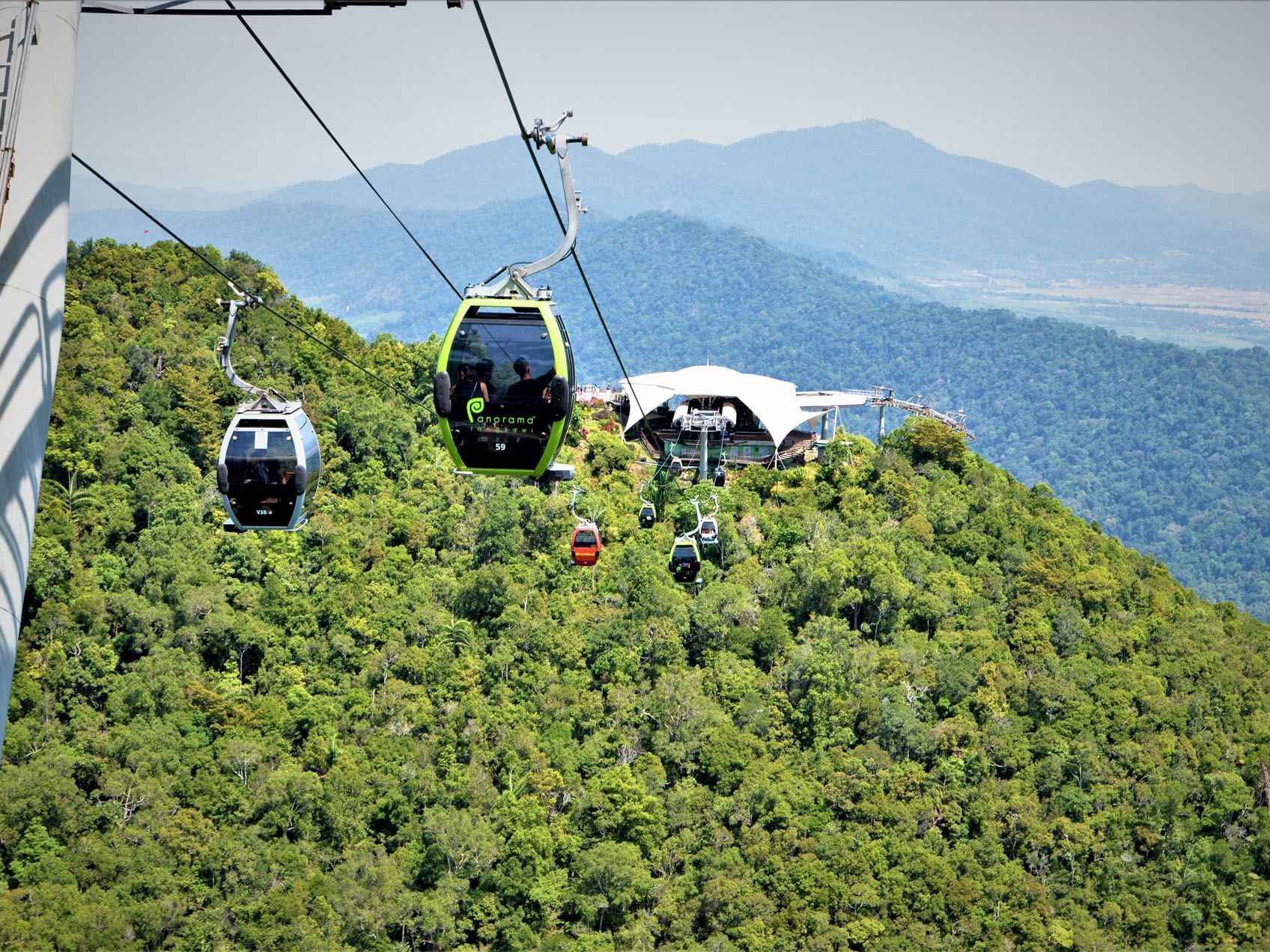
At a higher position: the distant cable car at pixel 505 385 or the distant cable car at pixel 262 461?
the distant cable car at pixel 505 385

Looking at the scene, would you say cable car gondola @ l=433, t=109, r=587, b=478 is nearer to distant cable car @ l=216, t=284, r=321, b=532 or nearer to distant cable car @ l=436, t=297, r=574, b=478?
distant cable car @ l=436, t=297, r=574, b=478

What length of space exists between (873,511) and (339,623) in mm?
22729

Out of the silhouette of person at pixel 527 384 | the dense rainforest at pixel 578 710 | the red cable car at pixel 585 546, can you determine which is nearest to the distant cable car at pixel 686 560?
the red cable car at pixel 585 546

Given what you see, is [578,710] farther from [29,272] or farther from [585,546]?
[29,272]

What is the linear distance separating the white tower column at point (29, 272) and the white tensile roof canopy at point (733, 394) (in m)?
57.4

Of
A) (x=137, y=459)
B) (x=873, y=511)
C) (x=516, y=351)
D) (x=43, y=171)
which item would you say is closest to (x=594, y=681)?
(x=873, y=511)

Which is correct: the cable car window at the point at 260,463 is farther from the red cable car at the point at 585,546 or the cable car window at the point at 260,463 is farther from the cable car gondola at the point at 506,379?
the red cable car at the point at 585,546

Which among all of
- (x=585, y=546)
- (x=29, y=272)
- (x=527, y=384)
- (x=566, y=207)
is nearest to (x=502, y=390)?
(x=527, y=384)

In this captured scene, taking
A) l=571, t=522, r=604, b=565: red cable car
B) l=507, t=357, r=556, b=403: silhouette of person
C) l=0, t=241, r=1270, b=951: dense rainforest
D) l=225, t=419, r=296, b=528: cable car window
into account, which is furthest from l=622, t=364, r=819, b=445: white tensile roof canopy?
l=507, t=357, r=556, b=403: silhouette of person

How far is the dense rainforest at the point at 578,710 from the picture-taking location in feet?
176

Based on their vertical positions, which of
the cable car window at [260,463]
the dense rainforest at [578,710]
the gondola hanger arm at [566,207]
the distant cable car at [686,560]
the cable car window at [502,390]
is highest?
the gondola hanger arm at [566,207]

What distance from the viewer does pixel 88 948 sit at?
160 feet

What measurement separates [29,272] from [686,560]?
110 feet

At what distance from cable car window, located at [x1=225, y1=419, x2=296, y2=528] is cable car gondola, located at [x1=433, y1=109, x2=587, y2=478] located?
4.46 metres
